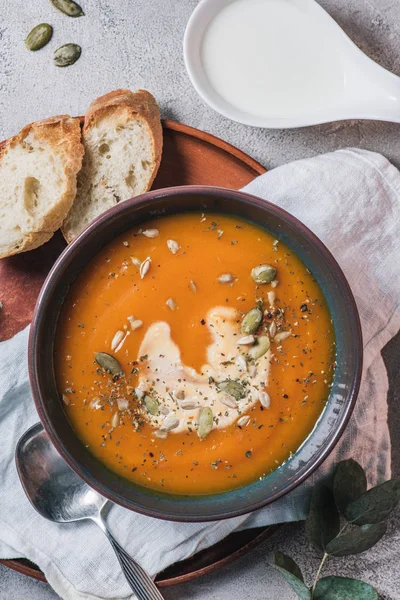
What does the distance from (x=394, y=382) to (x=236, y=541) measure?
78cm

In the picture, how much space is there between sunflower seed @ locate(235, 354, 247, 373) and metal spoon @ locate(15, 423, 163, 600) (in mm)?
675

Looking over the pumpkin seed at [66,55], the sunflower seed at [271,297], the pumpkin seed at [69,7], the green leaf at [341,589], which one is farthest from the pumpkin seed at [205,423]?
the pumpkin seed at [69,7]

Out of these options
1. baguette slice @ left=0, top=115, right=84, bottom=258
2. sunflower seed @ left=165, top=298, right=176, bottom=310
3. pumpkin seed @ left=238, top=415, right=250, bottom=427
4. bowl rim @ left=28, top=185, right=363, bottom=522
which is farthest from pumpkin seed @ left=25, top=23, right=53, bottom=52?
pumpkin seed @ left=238, top=415, right=250, bottom=427

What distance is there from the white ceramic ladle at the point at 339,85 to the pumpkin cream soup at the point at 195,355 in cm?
57

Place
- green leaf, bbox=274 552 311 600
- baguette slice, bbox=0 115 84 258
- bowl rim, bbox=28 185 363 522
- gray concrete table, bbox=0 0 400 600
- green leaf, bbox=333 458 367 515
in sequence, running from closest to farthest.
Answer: bowl rim, bbox=28 185 363 522, green leaf, bbox=274 552 311 600, green leaf, bbox=333 458 367 515, baguette slice, bbox=0 115 84 258, gray concrete table, bbox=0 0 400 600

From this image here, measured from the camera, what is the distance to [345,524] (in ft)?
7.39

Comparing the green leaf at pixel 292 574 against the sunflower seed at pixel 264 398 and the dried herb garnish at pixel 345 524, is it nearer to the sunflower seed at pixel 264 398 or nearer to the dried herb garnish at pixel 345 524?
the dried herb garnish at pixel 345 524

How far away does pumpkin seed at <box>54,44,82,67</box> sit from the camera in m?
2.46

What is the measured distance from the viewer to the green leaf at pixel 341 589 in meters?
2.13

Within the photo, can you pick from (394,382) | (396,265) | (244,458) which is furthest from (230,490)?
(396,265)

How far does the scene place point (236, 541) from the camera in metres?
2.28

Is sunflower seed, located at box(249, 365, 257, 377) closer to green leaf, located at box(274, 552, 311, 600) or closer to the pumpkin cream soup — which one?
the pumpkin cream soup

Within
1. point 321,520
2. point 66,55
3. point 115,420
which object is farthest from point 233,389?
point 66,55

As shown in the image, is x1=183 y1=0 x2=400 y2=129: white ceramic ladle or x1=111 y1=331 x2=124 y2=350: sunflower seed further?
x1=183 y1=0 x2=400 y2=129: white ceramic ladle
